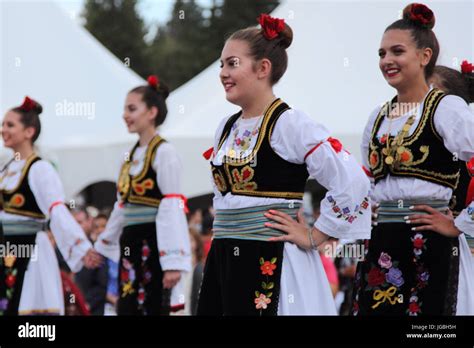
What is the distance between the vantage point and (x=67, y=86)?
388 inches

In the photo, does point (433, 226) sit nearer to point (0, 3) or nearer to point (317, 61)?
point (317, 61)

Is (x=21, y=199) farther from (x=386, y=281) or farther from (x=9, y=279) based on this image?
(x=386, y=281)

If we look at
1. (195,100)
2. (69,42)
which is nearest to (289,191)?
(195,100)

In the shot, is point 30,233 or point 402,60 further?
point 30,233

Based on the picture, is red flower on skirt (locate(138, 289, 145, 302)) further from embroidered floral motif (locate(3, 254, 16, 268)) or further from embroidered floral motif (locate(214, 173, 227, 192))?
embroidered floral motif (locate(214, 173, 227, 192))

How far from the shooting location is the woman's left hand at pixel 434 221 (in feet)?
12.6

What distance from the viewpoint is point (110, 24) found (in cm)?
3088

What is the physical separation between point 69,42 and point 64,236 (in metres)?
5.13

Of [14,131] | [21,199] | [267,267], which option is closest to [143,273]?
[21,199]

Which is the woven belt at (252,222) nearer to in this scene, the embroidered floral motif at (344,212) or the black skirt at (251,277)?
the black skirt at (251,277)

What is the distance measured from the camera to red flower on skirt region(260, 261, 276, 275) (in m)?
3.58

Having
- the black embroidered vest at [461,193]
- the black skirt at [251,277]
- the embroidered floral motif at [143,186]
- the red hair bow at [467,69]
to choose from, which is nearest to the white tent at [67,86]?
the embroidered floral motif at [143,186]

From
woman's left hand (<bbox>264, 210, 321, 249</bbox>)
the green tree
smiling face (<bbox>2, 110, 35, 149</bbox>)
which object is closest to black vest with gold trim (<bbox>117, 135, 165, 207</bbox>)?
smiling face (<bbox>2, 110, 35, 149</bbox>)

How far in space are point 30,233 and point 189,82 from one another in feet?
12.6
